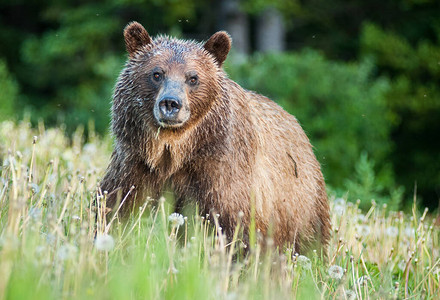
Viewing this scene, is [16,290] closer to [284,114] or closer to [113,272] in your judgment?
[113,272]

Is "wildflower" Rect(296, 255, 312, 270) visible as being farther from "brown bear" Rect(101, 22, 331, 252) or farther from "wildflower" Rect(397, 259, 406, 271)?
"wildflower" Rect(397, 259, 406, 271)

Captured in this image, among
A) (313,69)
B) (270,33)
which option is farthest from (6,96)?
(270,33)

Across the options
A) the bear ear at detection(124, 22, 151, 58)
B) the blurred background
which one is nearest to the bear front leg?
the bear ear at detection(124, 22, 151, 58)

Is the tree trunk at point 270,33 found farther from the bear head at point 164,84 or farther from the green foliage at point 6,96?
the bear head at point 164,84

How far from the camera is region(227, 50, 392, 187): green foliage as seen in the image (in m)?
12.3

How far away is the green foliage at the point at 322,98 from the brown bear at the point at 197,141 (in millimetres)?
6863

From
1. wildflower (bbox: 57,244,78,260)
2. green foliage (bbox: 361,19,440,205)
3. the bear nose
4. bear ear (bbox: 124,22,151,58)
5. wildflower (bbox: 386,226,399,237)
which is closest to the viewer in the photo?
wildflower (bbox: 57,244,78,260)

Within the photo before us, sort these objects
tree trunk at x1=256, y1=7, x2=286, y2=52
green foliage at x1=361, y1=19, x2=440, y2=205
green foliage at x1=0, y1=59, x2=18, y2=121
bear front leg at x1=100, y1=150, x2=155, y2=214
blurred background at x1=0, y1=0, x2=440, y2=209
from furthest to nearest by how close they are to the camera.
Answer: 1. tree trunk at x1=256, y1=7, x2=286, y2=52
2. green foliage at x1=361, y1=19, x2=440, y2=205
3. blurred background at x1=0, y1=0, x2=440, y2=209
4. green foliage at x1=0, y1=59, x2=18, y2=121
5. bear front leg at x1=100, y1=150, x2=155, y2=214

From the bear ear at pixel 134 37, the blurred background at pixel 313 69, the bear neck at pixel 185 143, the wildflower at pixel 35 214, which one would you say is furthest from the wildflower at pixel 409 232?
the blurred background at pixel 313 69

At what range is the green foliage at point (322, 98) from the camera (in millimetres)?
12312

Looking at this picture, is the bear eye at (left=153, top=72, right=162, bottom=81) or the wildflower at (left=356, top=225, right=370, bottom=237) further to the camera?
the wildflower at (left=356, top=225, right=370, bottom=237)

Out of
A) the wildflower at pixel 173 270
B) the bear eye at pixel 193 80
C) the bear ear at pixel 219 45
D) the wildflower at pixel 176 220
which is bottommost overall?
the wildflower at pixel 173 270

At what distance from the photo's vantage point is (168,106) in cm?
459

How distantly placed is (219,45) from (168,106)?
0.97 meters
